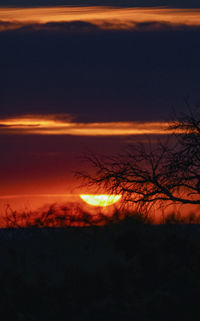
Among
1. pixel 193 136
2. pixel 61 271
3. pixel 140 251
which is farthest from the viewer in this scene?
pixel 193 136

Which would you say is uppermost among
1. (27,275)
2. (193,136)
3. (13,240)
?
(193,136)

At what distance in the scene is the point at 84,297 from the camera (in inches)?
853

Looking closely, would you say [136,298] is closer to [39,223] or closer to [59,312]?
[59,312]

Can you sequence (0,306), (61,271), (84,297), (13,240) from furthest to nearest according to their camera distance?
(13,240), (61,271), (84,297), (0,306)

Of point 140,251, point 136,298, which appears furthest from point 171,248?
point 136,298

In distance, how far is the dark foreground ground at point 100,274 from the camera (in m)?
20.7

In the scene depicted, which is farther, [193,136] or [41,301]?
[193,136]

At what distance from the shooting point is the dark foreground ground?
2070cm

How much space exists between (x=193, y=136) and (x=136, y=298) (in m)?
9.49

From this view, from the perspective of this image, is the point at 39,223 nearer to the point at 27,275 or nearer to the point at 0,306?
the point at 27,275

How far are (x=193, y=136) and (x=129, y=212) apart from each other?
378cm

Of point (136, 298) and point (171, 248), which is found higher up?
point (171, 248)

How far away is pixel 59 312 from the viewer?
20.6 m

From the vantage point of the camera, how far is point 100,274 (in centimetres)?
2272
